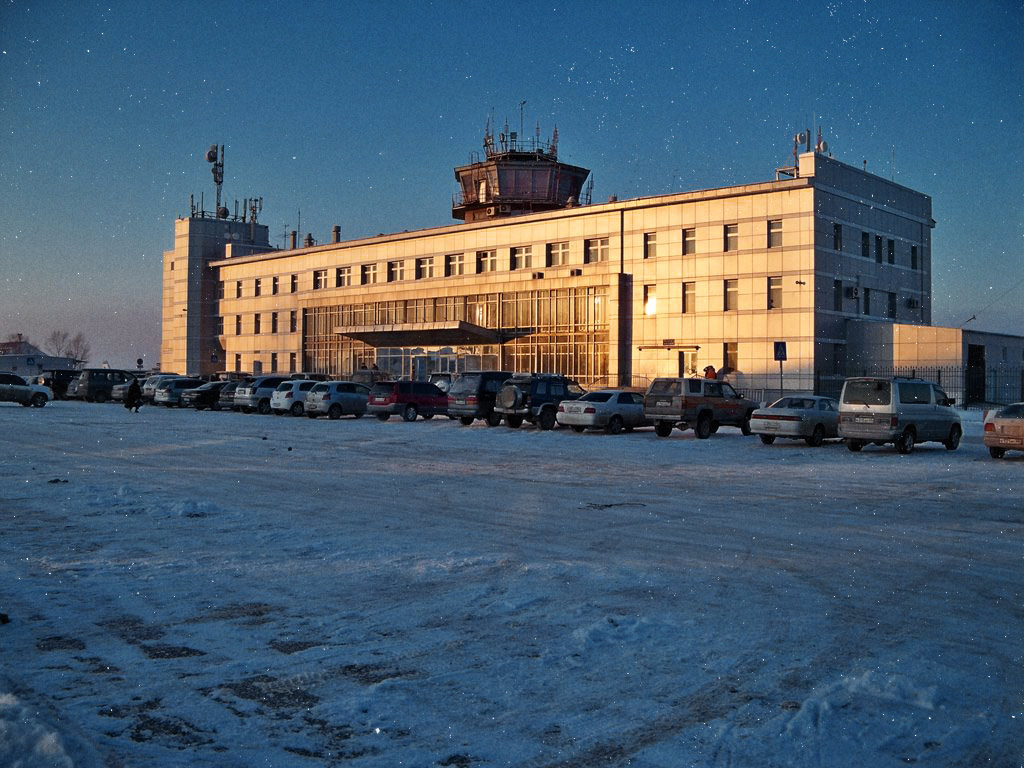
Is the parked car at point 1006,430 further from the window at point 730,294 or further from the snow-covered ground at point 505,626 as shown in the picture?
the window at point 730,294

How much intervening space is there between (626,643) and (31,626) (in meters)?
4.30

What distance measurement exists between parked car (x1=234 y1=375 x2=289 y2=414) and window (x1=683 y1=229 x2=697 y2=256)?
25.3m

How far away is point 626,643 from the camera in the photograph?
6383 mm

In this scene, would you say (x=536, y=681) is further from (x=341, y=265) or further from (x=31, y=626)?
(x=341, y=265)

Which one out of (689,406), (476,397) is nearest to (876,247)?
(689,406)

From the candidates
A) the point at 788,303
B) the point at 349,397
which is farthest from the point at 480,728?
the point at 788,303

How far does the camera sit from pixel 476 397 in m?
33.2

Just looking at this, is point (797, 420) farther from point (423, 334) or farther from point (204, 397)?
point (423, 334)

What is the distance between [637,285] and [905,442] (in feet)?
112

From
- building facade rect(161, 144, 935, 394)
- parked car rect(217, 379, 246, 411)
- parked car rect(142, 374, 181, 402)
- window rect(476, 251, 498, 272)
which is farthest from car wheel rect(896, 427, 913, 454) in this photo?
window rect(476, 251, 498, 272)

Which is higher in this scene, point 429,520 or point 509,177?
point 509,177

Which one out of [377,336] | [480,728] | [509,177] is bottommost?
[480,728]

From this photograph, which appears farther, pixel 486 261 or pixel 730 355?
pixel 486 261

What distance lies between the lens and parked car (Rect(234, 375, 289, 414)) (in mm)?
42844
